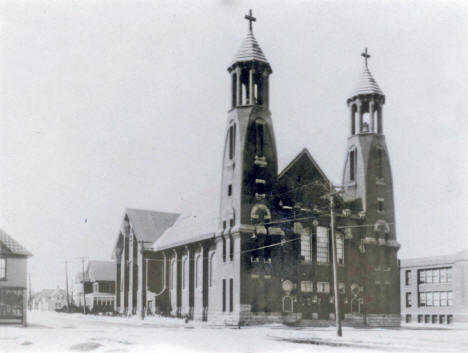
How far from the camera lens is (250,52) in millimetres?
A: 50469

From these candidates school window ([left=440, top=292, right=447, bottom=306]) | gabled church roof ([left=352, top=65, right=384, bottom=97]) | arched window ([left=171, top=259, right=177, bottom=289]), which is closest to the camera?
gabled church roof ([left=352, top=65, right=384, bottom=97])

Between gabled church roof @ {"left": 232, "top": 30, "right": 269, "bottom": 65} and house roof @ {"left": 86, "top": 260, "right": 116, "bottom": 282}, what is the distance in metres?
46.3

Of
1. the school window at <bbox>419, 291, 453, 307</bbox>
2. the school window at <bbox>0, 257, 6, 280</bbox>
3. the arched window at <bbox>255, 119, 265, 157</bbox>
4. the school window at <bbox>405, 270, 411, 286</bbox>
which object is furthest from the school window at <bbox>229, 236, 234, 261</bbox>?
the school window at <bbox>405, 270, 411, 286</bbox>

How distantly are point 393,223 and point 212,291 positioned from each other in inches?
728

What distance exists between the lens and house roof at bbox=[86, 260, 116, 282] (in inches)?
3371

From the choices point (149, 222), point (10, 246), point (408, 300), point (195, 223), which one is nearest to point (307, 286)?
point (195, 223)

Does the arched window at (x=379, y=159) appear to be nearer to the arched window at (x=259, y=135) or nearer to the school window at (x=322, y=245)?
the school window at (x=322, y=245)

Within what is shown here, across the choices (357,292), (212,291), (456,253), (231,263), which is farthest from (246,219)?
(456,253)

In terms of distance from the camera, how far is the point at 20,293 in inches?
1321

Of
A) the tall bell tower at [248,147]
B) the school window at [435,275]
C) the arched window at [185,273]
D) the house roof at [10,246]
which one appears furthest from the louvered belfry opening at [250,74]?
the school window at [435,275]

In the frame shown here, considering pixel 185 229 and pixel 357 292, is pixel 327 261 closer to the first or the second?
pixel 357 292

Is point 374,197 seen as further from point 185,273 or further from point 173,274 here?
point 173,274

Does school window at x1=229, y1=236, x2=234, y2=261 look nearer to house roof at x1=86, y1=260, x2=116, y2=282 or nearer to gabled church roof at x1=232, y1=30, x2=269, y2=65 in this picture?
gabled church roof at x1=232, y1=30, x2=269, y2=65

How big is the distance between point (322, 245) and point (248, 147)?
464 inches
